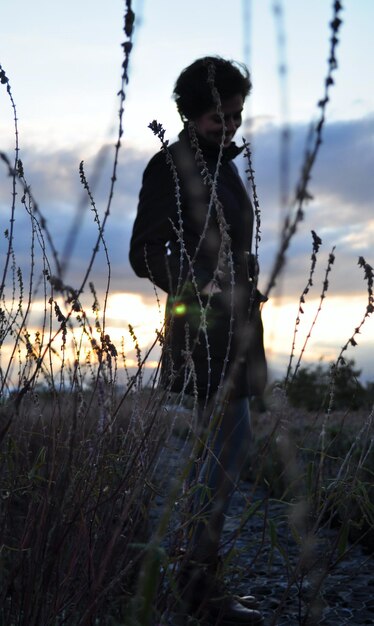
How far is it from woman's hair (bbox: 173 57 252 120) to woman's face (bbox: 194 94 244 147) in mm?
25

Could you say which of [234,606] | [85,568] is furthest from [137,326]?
[234,606]

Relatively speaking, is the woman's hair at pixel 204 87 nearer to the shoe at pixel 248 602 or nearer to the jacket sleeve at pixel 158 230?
the jacket sleeve at pixel 158 230

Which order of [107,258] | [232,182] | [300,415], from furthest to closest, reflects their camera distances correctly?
[300,415] → [232,182] → [107,258]

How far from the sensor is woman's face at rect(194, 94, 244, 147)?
→ 11.2 feet

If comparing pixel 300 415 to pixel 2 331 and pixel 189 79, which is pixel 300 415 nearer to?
pixel 189 79

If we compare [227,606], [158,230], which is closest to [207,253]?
[158,230]

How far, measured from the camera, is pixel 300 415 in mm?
9234

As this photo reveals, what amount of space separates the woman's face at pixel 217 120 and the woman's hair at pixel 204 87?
0.02 metres

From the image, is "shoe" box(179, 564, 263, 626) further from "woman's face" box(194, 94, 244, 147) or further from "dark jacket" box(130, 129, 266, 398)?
"woman's face" box(194, 94, 244, 147)

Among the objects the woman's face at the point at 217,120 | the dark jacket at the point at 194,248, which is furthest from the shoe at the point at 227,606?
the woman's face at the point at 217,120

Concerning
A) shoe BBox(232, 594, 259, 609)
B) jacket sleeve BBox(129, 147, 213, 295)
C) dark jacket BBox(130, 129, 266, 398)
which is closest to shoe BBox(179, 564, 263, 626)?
shoe BBox(232, 594, 259, 609)

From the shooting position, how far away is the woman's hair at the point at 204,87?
345 cm

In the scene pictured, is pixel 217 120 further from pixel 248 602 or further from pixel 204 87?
pixel 248 602

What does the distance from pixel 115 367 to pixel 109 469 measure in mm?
552
